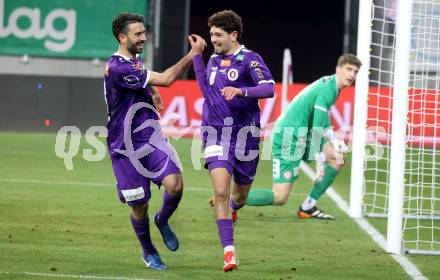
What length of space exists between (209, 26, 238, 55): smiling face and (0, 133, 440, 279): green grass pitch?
67.5 inches

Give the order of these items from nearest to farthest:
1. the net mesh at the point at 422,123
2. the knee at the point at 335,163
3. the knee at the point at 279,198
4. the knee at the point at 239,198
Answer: the knee at the point at 239,198, the net mesh at the point at 422,123, the knee at the point at 279,198, the knee at the point at 335,163

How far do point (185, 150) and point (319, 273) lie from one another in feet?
42.0

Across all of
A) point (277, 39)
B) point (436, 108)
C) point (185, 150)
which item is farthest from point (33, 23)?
point (436, 108)

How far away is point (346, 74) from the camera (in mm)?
11539

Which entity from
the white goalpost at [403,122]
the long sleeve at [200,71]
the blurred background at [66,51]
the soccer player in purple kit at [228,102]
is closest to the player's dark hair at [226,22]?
the soccer player in purple kit at [228,102]

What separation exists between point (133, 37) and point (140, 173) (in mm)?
1037

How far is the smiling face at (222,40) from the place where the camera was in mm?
8711

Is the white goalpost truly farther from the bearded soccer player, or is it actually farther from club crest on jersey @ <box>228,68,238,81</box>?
club crest on jersey @ <box>228,68,238,81</box>

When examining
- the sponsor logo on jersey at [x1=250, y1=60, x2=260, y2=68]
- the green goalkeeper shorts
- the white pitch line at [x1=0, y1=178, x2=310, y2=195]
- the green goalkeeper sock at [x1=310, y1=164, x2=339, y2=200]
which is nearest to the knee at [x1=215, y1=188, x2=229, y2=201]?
the sponsor logo on jersey at [x1=250, y1=60, x2=260, y2=68]

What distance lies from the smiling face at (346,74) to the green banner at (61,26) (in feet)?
44.1

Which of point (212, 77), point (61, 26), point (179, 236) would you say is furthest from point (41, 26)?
point (212, 77)

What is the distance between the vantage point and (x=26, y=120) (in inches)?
953

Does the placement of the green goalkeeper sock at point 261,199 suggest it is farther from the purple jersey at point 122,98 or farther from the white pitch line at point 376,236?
the purple jersey at point 122,98

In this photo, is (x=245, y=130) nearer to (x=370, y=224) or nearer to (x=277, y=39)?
(x=370, y=224)
